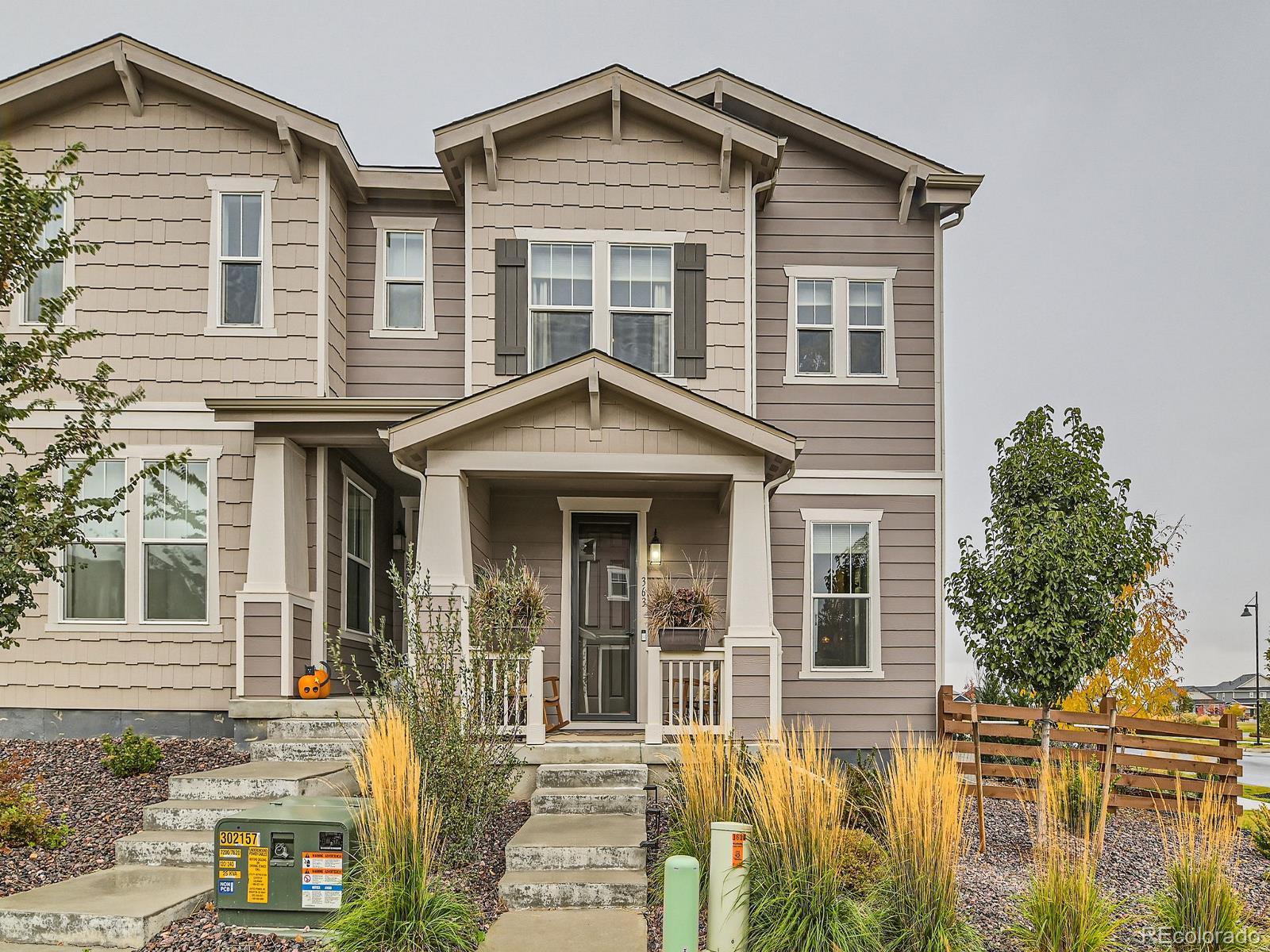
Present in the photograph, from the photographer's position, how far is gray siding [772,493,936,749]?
38.9ft

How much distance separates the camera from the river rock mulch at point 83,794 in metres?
7.02

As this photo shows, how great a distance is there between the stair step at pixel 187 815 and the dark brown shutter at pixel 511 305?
5.18 metres

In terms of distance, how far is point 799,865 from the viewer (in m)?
5.85

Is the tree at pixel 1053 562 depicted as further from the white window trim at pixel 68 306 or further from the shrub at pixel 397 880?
the white window trim at pixel 68 306

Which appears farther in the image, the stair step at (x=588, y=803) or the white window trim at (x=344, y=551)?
the white window trim at (x=344, y=551)

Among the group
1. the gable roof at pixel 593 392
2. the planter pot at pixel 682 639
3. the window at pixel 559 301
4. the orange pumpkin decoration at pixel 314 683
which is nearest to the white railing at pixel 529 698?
the planter pot at pixel 682 639

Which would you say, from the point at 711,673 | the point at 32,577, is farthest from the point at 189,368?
the point at 711,673

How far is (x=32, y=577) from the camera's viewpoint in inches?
292

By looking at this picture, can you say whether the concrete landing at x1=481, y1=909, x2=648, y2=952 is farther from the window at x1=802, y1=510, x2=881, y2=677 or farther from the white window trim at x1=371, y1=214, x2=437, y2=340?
the white window trim at x1=371, y1=214, x2=437, y2=340

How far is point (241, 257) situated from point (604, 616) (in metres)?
5.22

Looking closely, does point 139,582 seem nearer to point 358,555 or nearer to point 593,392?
point 358,555

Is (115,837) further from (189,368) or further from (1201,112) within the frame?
(1201,112)

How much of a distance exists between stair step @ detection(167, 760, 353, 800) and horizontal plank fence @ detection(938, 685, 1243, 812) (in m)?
5.65

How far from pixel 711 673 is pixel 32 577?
513 cm
